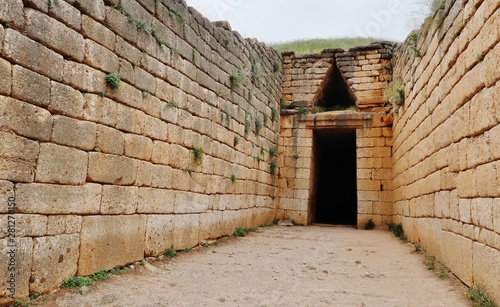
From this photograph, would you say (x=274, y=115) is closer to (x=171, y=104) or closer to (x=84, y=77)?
(x=171, y=104)

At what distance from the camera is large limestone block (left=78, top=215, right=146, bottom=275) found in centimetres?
432

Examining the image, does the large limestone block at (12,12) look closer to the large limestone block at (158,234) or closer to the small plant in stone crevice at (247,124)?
the large limestone block at (158,234)

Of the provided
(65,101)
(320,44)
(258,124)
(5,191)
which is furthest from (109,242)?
(320,44)

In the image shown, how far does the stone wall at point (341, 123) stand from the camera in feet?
38.3

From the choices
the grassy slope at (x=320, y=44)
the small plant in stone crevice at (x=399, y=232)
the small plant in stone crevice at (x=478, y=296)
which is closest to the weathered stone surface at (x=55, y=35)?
the small plant in stone crevice at (x=478, y=296)

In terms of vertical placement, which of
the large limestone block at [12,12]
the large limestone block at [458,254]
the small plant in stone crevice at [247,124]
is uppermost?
the small plant in stone crevice at [247,124]

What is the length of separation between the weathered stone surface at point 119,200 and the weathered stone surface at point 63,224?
1.37 ft

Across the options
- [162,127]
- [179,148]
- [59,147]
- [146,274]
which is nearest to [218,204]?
[179,148]

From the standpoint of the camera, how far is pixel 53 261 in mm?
3861

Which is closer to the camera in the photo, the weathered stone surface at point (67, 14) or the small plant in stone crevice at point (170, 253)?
the weathered stone surface at point (67, 14)

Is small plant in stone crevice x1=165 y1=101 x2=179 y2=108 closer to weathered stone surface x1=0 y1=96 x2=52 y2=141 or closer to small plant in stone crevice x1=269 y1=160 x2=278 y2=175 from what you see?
weathered stone surface x1=0 y1=96 x2=52 y2=141

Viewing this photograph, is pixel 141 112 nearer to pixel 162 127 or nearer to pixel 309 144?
pixel 162 127

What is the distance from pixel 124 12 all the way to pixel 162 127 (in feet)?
5.48

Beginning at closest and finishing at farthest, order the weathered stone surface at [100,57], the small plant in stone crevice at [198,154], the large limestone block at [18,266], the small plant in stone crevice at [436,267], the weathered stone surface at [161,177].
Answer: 1. the large limestone block at [18,266]
2. the weathered stone surface at [100,57]
3. the small plant in stone crevice at [436,267]
4. the weathered stone surface at [161,177]
5. the small plant in stone crevice at [198,154]
